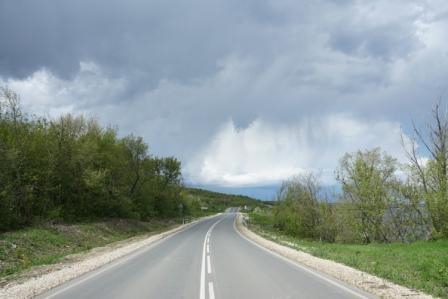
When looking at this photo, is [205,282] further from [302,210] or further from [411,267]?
[302,210]

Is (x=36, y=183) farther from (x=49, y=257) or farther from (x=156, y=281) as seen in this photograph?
(x=156, y=281)

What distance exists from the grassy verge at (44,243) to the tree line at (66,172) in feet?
6.89

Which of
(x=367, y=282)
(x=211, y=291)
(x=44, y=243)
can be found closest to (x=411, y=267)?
(x=367, y=282)

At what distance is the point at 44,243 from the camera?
23.7 metres

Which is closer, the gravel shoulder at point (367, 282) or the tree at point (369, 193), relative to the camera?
the gravel shoulder at point (367, 282)

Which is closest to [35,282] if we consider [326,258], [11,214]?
[326,258]

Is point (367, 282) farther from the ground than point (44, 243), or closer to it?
farther from the ground

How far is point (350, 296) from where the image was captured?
933cm

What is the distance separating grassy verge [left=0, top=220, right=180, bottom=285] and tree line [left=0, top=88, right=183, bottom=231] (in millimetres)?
2100

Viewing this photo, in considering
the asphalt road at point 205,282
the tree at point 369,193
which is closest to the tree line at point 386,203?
the tree at point 369,193

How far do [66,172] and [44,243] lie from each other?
1411cm

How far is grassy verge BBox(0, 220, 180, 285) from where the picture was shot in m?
17.9

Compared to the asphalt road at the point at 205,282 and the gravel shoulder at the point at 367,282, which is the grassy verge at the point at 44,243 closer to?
the asphalt road at the point at 205,282

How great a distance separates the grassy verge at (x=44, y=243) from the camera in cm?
1791
